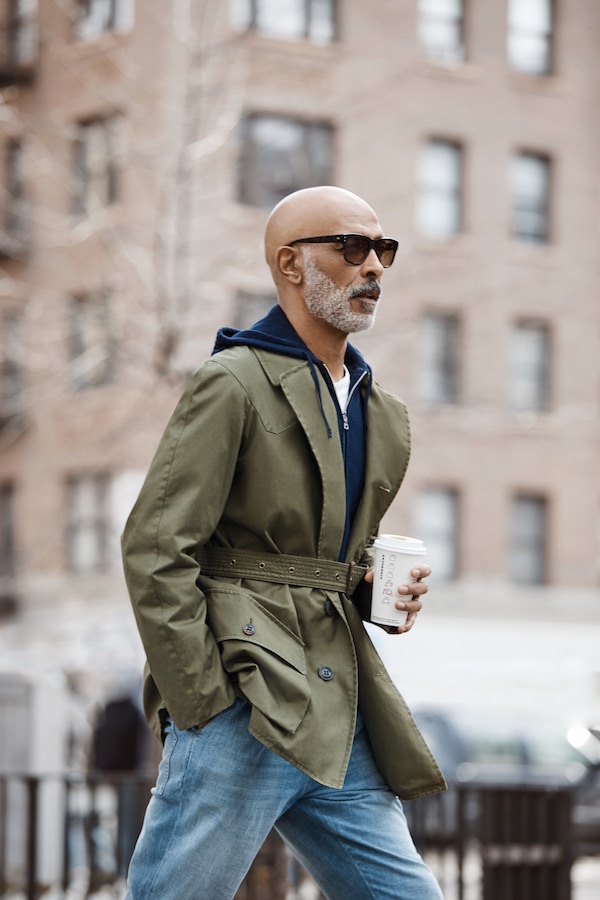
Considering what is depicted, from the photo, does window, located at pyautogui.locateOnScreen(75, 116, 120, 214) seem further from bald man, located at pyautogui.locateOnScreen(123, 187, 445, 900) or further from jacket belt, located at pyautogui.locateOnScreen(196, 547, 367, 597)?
jacket belt, located at pyautogui.locateOnScreen(196, 547, 367, 597)

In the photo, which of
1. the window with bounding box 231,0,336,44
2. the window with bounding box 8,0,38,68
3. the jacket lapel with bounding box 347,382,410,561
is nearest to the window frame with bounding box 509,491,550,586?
the window with bounding box 231,0,336,44

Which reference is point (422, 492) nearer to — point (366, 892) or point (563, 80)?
point (563, 80)

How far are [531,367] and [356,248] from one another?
2698cm

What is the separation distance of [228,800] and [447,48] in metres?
28.0

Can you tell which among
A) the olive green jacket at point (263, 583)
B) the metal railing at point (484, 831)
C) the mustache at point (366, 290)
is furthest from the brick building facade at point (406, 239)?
the olive green jacket at point (263, 583)

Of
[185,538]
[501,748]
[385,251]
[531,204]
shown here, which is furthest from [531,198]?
[185,538]

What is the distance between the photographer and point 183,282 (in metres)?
13.3

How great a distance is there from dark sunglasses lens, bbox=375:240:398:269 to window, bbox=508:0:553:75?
28.0 meters

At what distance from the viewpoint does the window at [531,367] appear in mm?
30000

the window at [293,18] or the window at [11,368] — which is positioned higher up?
the window at [293,18]

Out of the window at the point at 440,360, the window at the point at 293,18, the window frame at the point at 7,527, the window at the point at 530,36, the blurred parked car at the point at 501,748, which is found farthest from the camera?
the window at the point at 530,36

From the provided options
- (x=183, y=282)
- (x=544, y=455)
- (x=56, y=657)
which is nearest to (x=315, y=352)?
(x=183, y=282)

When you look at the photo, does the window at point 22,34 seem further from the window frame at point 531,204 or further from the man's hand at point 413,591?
the man's hand at point 413,591

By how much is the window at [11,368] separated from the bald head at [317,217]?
19453mm
